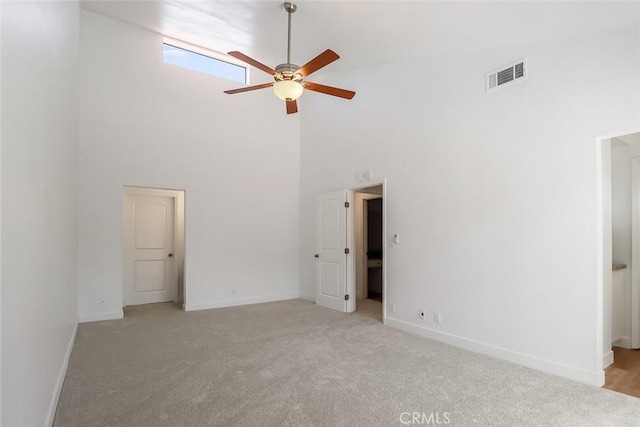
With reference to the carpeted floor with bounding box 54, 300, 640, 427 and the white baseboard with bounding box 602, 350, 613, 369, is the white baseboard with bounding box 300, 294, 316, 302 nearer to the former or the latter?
the carpeted floor with bounding box 54, 300, 640, 427

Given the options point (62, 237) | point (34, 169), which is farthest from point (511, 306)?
point (62, 237)

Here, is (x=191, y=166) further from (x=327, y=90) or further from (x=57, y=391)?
(x=57, y=391)

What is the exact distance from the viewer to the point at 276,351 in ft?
12.1

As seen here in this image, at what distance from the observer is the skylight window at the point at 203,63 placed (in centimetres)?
559

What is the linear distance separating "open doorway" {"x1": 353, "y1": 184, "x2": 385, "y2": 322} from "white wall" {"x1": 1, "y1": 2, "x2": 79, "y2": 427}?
3.92m

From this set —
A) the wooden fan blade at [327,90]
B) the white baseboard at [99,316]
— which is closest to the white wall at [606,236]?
the wooden fan blade at [327,90]

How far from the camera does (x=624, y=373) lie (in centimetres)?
313

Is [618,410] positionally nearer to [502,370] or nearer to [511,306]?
[502,370]

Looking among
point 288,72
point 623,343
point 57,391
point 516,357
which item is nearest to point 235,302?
point 57,391

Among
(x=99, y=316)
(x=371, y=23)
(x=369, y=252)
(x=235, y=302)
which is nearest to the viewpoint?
(x=371, y=23)

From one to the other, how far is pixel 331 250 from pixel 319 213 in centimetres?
70

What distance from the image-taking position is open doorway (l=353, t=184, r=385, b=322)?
603 cm

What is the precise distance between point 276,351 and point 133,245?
3.84 metres

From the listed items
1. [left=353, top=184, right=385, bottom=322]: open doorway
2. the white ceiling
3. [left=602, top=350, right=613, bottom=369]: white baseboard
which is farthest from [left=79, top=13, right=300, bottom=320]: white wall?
[left=602, top=350, right=613, bottom=369]: white baseboard
